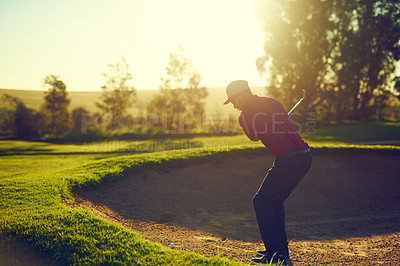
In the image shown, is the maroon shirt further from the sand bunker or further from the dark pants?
the sand bunker

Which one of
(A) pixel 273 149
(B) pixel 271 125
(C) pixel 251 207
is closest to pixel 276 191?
(A) pixel 273 149

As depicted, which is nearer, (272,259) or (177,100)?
(272,259)

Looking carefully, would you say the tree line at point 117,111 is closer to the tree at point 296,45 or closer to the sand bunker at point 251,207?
the tree at point 296,45

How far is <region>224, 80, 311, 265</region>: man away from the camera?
13.6 feet

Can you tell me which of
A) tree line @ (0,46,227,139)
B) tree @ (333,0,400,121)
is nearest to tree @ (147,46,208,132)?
tree line @ (0,46,227,139)

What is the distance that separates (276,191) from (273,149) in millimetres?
612

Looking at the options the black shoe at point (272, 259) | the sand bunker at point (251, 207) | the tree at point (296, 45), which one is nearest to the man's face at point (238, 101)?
the black shoe at point (272, 259)

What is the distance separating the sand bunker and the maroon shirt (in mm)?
2098

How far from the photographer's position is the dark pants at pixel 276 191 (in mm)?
4246

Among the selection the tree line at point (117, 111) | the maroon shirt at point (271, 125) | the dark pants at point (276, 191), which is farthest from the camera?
the tree line at point (117, 111)

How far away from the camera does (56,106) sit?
118 feet

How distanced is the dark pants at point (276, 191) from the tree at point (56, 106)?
3523 cm

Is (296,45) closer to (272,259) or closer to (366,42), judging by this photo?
(366,42)

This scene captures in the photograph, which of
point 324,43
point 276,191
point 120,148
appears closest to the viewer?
point 276,191
